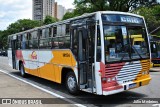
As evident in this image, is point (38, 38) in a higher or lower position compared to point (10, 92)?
higher

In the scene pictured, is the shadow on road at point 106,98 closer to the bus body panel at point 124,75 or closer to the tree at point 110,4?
the bus body panel at point 124,75

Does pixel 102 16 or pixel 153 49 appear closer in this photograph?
pixel 102 16

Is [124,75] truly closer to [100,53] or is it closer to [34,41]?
[100,53]

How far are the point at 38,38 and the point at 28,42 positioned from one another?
1769 millimetres

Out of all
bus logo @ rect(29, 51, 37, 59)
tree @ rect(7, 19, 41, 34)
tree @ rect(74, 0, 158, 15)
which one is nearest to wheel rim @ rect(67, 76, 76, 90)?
bus logo @ rect(29, 51, 37, 59)

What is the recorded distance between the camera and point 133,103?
8.87m

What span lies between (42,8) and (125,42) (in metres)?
96.5

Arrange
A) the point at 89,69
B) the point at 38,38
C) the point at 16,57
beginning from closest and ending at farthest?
the point at 89,69 → the point at 38,38 → the point at 16,57

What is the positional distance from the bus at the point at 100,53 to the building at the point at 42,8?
91.7 m

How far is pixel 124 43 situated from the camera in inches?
360

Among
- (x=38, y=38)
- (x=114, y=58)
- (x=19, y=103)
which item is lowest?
(x=19, y=103)

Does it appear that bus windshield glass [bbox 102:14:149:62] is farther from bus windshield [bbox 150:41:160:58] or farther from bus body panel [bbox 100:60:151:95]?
bus windshield [bbox 150:41:160:58]

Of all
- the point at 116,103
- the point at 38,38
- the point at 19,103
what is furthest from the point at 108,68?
the point at 38,38

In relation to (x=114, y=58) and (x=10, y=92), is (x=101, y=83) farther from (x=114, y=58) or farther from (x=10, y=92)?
(x=10, y=92)
